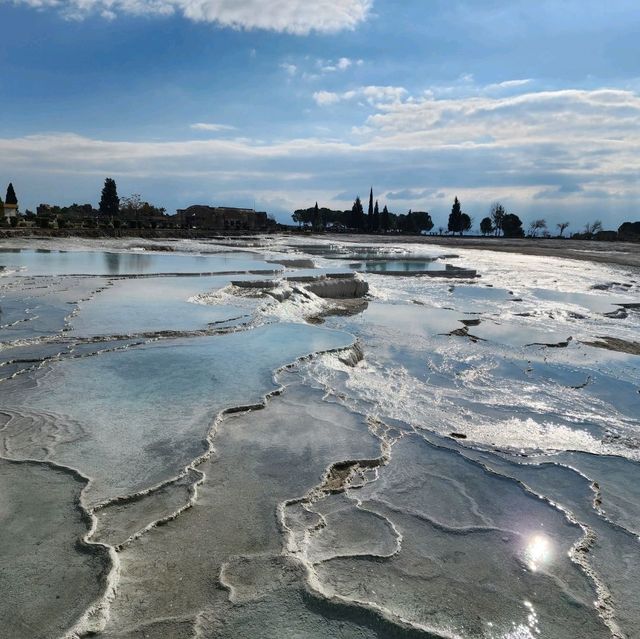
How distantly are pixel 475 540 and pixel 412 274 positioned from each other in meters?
19.3

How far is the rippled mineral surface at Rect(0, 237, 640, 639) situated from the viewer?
2.61 metres

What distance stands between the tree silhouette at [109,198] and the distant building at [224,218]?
9315 millimetres

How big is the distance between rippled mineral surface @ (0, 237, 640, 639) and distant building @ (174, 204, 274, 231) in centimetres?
7228

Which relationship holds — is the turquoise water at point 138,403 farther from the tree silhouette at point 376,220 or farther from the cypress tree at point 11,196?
the tree silhouette at point 376,220

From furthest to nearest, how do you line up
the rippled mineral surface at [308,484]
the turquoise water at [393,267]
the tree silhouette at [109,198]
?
the tree silhouette at [109,198]
the turquoise water at [393,267]
the rippled mineral surface at [308,484]

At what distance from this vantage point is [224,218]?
3423 inches

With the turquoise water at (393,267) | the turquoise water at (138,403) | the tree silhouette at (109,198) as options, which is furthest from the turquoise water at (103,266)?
the tree silhouette at (109,198)

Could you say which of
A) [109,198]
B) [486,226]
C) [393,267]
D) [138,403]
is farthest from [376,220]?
[138,403]

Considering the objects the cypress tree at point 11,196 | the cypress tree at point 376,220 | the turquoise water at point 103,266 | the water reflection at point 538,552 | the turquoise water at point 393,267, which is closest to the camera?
the water reflection at point 538,552

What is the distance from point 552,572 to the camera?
3027mm

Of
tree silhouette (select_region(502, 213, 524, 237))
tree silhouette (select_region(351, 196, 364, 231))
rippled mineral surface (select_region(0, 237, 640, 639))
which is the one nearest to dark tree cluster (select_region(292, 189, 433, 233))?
tree silhouette (select_region(351, 196, 364, 231))

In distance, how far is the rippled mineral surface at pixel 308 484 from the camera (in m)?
2.61

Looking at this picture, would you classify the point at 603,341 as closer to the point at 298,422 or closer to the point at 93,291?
the point at 298,422

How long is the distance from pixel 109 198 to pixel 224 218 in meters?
17.7
